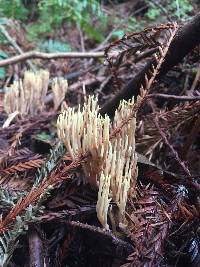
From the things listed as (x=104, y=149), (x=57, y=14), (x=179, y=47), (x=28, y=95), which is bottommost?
(x=28, y=95)

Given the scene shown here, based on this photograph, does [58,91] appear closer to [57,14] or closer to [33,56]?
[33,56]

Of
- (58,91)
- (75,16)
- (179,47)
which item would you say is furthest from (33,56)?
(179,47)

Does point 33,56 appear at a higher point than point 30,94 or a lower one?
higher

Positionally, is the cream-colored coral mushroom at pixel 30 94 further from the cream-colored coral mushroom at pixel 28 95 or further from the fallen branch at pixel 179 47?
the fallen branch at pixel 179 47

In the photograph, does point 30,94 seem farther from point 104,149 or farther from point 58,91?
point 104,149

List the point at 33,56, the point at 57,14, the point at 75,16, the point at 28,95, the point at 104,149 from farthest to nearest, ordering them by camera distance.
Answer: the point at 57,14, the point at 75,16, the point at 33,56, the point at 28,95, the point at 104,149

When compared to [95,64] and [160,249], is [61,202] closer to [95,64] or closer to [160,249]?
[160,249]

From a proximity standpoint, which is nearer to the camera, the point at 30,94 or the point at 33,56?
the point at 30,94

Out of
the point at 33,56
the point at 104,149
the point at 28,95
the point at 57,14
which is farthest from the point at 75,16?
the point at 104,149

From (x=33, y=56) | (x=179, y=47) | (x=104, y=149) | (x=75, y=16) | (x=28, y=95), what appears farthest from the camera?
(x=75, y=16)
